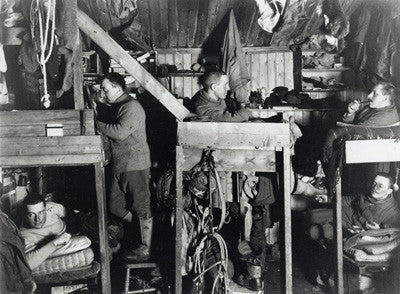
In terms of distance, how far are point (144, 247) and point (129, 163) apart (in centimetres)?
124

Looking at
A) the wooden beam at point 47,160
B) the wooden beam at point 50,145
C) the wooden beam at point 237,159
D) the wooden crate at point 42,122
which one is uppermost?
the wooden crate at point 42,122

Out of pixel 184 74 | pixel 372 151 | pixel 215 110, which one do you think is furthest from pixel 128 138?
pixel 372 151

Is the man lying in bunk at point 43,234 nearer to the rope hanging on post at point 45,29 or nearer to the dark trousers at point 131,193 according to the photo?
the dark trousers at point 131,193

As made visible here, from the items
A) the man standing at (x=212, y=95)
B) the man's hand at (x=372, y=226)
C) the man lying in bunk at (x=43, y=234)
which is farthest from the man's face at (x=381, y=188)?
the man lying in bunk at (x=43, y=234)

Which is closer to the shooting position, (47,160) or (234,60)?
(47,160)

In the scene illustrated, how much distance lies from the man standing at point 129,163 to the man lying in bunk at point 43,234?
0.73 meters

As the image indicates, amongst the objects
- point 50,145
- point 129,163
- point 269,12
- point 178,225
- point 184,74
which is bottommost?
point 178,225

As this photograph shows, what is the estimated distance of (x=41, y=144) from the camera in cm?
382

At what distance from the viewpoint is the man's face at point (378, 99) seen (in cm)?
487

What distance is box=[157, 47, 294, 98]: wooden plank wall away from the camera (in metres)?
Result: 7.04

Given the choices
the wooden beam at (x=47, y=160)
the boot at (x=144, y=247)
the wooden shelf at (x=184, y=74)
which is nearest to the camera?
the wooden beam at (x=47, y=160)

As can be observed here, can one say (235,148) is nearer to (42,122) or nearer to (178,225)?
(178,225)

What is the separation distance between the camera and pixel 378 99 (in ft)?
16.0

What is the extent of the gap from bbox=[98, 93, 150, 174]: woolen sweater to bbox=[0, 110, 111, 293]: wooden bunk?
517 millimetres
